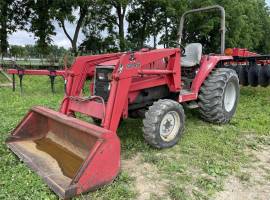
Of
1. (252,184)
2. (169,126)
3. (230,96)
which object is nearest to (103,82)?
(169,126)

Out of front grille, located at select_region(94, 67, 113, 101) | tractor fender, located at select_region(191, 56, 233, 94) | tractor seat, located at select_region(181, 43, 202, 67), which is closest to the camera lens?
front grille, located at select_region(94, 67, 113, 101)

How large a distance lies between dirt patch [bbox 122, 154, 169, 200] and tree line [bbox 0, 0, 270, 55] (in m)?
16.4

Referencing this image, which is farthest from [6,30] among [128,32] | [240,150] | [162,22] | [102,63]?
[240,150]

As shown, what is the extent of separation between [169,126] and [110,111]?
1098mm

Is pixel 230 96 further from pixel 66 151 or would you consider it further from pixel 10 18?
pixel 10 18

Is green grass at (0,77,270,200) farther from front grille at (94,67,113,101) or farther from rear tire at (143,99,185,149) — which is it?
front grille at (94,67,113,101)

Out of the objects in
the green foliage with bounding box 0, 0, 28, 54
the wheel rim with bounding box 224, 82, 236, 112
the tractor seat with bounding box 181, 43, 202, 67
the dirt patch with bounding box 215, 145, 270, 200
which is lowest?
the dirt patch with bounding box 215, 145, 270, 200

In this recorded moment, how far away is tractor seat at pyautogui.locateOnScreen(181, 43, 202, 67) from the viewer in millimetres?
6328

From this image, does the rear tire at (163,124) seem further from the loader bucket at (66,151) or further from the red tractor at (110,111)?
the loader bucket at (66,151)

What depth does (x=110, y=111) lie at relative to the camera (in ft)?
14.0

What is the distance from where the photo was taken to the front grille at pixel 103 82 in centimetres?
513

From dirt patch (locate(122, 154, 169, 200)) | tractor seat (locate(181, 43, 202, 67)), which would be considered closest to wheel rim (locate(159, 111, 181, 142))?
dirt patch (locate(122, 154, 169, 200))

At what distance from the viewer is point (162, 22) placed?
28.5m

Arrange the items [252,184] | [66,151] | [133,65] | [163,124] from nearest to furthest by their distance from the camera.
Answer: [252,184] < [66,151] < [133,65] < [163,124]
